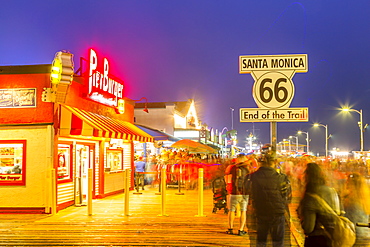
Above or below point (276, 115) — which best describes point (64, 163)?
below

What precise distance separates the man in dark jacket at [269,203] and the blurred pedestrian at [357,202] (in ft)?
5.57

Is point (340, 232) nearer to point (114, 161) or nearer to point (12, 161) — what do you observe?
point (12, 161)

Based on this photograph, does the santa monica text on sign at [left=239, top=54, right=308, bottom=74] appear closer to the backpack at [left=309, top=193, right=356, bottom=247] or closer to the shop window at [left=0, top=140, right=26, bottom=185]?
the backpack at [left=309, top=193, right=356, bottom=247]

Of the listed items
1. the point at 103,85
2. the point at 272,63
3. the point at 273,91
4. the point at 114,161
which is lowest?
the point at 114,161

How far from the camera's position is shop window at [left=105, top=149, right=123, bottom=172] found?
17.8 meters

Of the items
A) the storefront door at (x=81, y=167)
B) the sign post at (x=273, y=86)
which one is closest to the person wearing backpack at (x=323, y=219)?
the sign post at (x=273, y=86)

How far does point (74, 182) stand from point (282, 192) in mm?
9693

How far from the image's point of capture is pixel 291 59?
6492 millimetres

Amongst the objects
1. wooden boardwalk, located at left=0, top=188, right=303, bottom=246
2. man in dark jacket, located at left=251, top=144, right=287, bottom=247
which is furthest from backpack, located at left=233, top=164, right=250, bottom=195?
man in dark jacket, located at left=251, top=144, right=287, bottom=247

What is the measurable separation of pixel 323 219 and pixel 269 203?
0.92m

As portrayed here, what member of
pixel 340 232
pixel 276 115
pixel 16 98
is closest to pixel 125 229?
pixel 276 115

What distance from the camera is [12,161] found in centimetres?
1274

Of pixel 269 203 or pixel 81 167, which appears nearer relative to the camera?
pixel 269 203

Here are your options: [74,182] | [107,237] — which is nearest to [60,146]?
[74,182]
